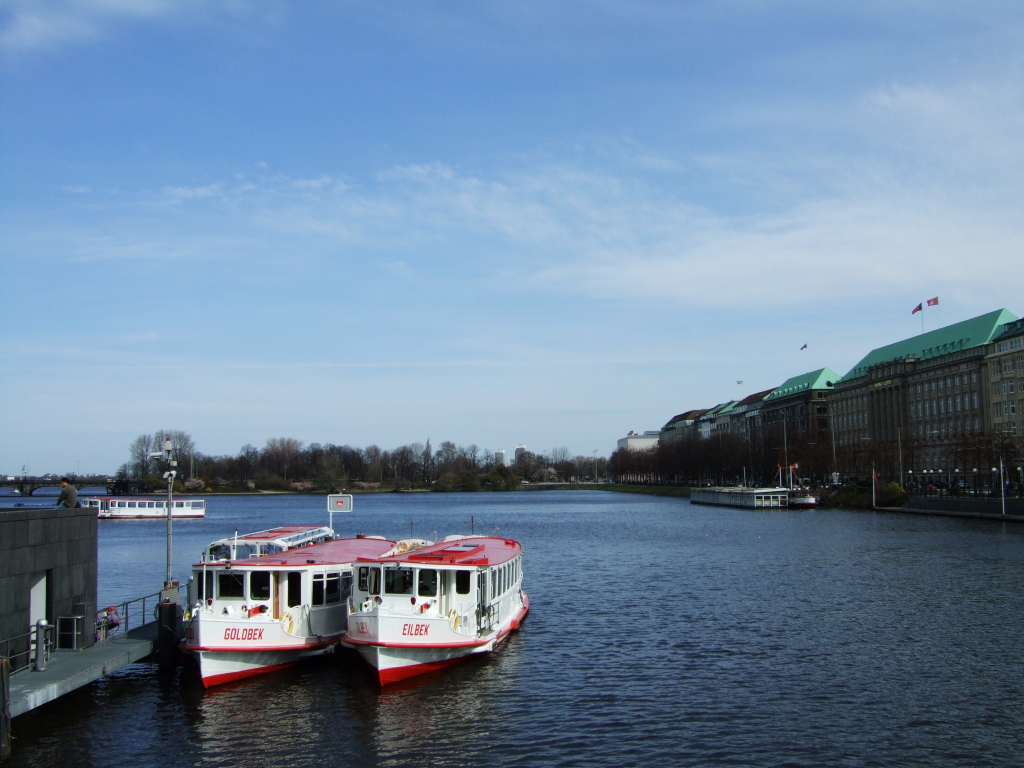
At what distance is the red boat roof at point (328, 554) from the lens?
34.4 metres

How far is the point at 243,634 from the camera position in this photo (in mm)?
32531

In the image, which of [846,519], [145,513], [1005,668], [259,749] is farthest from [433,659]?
[145,513]

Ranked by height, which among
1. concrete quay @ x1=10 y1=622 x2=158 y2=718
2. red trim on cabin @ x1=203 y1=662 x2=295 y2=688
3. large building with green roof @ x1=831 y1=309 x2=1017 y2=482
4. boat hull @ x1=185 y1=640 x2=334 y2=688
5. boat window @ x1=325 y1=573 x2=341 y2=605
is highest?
large building with green roof @ x1=831 y1=309 x2=1017 y2=482

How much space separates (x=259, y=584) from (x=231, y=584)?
987mm

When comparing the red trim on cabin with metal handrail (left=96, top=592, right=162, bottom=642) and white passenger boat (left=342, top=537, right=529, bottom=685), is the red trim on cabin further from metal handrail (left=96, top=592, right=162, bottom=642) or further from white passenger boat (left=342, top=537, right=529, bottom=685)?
metal handrail (left=96, top=592, right=162, bottom=642)

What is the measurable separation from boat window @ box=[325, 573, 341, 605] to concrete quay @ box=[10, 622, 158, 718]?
6.61 m

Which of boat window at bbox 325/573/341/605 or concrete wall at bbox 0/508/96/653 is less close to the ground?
concrete wall at bbox 0/508/96/653

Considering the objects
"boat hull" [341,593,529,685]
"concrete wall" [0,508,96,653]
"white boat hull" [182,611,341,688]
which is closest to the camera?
"concrete wall" [0,508,96,653]

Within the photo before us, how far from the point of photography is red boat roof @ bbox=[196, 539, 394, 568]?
34422mm

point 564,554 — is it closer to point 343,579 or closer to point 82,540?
point 343,579

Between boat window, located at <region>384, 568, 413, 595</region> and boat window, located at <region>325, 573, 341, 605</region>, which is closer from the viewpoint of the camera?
boat window, located at <region>384, 568, 413, 595</region>

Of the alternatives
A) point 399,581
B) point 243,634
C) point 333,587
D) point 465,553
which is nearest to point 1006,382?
point 465,553

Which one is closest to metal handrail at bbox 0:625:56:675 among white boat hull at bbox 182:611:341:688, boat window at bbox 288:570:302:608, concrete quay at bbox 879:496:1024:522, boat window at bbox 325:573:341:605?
white boat hull at bbox 182:611:341:688

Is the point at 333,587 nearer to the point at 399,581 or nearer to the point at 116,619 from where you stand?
the point at 399,581
